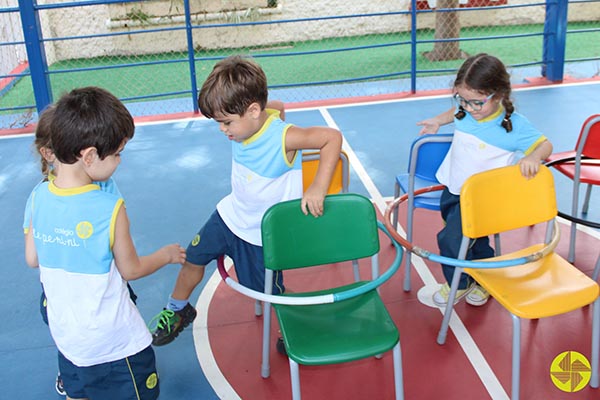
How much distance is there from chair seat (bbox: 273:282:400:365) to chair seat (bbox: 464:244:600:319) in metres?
0.48

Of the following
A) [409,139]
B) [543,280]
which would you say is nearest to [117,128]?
[543,280]

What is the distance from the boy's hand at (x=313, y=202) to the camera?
238 centimetres

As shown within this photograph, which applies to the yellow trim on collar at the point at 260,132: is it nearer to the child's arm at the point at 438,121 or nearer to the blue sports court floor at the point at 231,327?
the blue sports court floor at the point at 231,327

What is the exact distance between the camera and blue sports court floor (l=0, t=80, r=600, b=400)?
2.68 meters

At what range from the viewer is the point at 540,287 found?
8.14 feet

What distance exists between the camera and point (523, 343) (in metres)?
2.88

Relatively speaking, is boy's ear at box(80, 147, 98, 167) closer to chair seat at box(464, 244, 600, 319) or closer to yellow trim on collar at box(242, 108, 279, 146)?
yellow trim on collar at box(242, 108, 279, 146)

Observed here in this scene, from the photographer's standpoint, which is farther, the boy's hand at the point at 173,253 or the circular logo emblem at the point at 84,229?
the boy's hand at the point at 173,253

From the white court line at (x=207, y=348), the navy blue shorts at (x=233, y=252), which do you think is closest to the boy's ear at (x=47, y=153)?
the navy blue shorts at (x=233, y=252)

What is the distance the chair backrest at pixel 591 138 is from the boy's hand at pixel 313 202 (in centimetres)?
156

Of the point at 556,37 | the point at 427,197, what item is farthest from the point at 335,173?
the point at 556,37

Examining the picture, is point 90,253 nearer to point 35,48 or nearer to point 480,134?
point 480,134

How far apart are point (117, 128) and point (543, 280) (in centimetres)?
174

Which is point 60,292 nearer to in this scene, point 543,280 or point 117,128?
point 117,128
